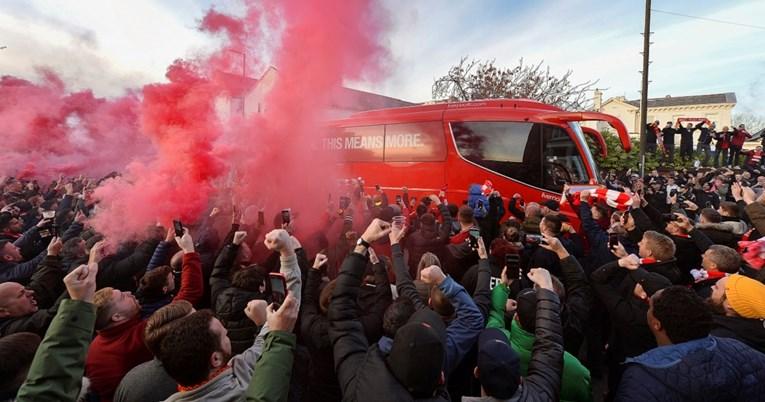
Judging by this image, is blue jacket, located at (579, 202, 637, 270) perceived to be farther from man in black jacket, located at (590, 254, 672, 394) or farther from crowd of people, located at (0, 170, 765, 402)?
man in black jacket, located at (590, 254, 672, 394)

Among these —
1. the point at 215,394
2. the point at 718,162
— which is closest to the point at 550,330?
the point at 215,394

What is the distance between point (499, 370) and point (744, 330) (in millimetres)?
2019

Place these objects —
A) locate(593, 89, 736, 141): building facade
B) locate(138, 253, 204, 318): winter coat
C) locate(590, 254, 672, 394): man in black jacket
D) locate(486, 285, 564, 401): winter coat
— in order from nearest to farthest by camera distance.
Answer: locate(486, 285, 564, 401): winter coat, locate(590, 254, 672, 394): man in black jacket, locate(138, 253, 204, 318): winter coat, locate(593, 89, 736, 141): building facade

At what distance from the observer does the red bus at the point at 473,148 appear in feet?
30.2

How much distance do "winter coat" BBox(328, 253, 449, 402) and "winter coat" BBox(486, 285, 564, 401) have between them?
0.47m

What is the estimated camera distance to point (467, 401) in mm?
1912

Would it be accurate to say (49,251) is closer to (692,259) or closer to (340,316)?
(340,316)

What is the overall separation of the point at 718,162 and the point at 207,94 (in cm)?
2040

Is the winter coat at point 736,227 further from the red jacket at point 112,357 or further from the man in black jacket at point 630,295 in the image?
the red jacket at point 112,357

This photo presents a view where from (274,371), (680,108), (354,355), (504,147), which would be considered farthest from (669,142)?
(680,108)

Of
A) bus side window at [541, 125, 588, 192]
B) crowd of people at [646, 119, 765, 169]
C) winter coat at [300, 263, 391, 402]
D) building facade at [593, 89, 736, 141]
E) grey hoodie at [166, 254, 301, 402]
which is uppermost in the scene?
building facade at [593, 89, 736, 141]

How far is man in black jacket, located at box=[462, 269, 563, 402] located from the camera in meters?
1.86

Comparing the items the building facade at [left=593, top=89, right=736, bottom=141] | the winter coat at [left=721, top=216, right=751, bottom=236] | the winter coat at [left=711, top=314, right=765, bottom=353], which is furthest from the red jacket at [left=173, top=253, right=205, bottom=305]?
the building facade at [left=593, top=89, right=736, bottom=141]

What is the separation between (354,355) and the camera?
2.11m
